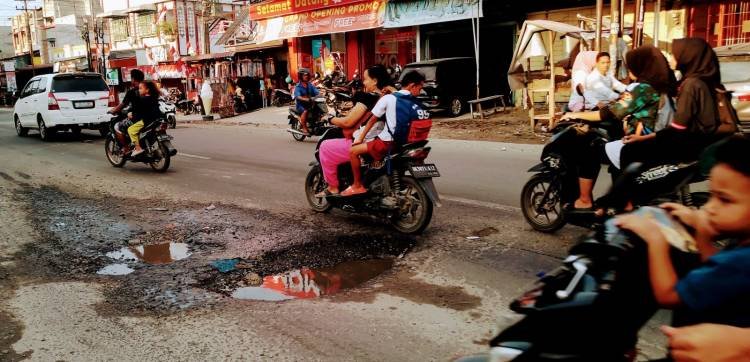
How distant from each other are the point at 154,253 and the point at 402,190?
8.02 feet

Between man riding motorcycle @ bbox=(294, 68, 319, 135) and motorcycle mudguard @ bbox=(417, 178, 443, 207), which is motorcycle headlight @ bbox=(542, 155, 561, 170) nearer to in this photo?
motorcycle mudguard @ bbox=(417, 178, 443, 207)

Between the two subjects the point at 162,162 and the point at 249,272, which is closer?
the point at 249,272

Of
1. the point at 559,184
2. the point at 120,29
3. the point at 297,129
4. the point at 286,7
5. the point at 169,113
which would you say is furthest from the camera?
the point at 120,29

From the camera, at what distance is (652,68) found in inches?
187

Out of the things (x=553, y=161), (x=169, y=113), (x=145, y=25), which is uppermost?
(x=145, y=25)

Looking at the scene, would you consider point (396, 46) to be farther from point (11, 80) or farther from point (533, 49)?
point (11, 80)

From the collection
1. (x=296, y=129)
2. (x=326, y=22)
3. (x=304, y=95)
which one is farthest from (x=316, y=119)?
(x=326, y=22)

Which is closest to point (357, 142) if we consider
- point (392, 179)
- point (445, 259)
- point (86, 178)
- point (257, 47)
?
point (392, 179)

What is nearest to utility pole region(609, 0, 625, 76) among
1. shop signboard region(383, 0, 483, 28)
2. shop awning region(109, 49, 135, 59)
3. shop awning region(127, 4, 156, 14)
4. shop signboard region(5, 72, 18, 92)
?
shop signboard region(383, 0, 483, 28)

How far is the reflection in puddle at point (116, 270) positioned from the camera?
4.96 metres

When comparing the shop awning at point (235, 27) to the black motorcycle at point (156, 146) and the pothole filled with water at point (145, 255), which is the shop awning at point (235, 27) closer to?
the black motorcycle at point (156, 146)

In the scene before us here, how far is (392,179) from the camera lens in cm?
579

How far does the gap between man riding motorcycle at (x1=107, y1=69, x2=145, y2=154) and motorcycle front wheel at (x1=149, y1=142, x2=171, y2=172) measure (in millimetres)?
658

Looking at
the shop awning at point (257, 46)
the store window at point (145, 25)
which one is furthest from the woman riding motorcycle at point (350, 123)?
the store window at point (145, 25)
